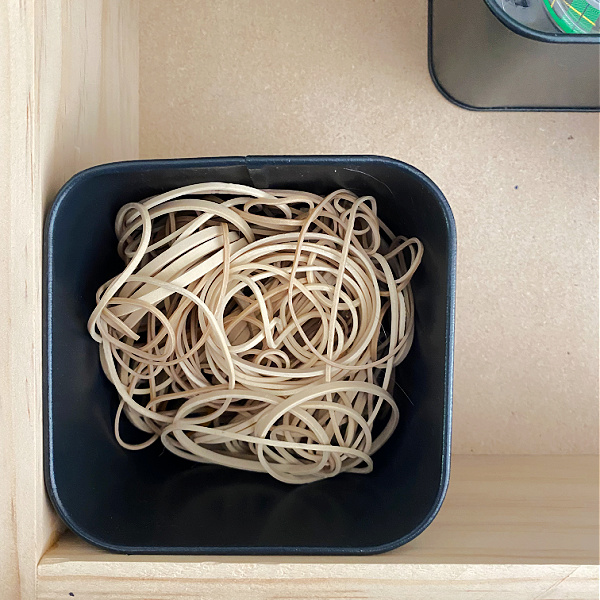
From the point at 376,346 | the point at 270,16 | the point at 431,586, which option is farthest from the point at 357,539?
the point at 270,16

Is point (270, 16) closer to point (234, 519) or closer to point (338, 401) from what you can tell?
point (338, 401)

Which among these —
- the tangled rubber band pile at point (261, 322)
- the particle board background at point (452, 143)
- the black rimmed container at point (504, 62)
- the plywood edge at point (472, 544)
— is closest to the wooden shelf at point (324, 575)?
the plywood edge at point (472, 544)

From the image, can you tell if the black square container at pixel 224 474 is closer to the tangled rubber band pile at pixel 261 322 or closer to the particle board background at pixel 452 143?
the tangled rubber band pile at pixel 261 322

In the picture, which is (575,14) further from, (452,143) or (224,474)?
(224,474)

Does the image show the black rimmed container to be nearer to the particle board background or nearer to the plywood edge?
the particle board background

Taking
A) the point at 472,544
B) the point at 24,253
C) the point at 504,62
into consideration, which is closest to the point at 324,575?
the point at 472,544

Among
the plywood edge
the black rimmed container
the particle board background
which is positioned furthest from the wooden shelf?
the black rimmed container
